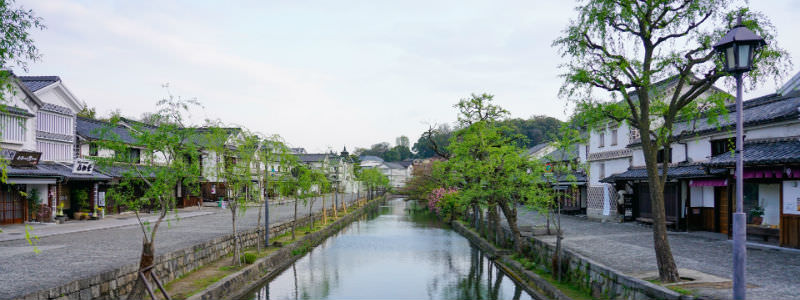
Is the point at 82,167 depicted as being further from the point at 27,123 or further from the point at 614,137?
the point at 614,137

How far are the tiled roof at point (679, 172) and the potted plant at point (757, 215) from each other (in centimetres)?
157

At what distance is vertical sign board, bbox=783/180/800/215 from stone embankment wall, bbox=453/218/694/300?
6.71 metres

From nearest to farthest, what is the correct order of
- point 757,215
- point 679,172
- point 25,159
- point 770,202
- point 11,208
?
point 770,202
point 757,215
point 679,172
point 25,159
point 11,208

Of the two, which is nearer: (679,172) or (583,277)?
(583,277)

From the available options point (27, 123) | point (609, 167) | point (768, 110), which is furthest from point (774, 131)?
point (27, 123)

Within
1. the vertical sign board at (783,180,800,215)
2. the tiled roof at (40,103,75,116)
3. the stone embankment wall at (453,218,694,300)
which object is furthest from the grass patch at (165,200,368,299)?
the vertical sign board at (783,180,800,215)

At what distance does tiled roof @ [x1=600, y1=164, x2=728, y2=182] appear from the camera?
1831 cm

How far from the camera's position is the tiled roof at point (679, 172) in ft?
60.1

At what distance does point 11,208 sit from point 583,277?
2446 cm

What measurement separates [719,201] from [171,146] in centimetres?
2026

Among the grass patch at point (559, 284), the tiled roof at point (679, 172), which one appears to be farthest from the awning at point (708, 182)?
the grass patch at point (559, 284)

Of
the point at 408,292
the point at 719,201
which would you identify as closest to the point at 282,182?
the point at 408,292

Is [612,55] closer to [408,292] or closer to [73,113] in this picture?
[408,292]

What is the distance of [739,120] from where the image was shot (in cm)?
696
